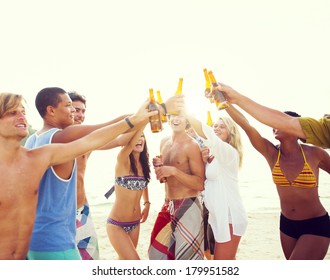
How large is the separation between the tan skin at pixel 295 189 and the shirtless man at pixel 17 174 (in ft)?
7.44

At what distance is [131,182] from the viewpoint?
4691 mm

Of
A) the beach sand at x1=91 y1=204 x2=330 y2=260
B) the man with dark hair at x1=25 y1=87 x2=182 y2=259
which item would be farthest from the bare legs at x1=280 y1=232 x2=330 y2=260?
the beach sand at x1=91 y1=204 x2=330 y2=260

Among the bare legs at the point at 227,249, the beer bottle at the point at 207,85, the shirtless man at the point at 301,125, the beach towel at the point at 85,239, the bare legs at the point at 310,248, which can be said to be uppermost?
the beer bottle at the point at 207,85

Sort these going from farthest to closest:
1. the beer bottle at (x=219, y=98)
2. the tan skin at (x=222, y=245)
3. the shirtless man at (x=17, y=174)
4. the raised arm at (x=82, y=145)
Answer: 1. the tan skin at (x=222, y=245)
2. the beer bottle at (x=219, y=98)
3. the raised arm at (x=82, y=145)
4. the shirtless man at (x=17, y=174)

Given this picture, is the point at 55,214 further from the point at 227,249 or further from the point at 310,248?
the point at 310,248


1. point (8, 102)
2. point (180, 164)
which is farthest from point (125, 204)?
point (8, 102)

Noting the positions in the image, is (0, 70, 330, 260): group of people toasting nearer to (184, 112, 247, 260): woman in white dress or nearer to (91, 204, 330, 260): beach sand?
(184, 112, 247, 260): woman in white dress

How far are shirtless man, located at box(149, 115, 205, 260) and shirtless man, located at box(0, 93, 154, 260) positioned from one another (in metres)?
2.02

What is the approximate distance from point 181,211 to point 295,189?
1.38 meters

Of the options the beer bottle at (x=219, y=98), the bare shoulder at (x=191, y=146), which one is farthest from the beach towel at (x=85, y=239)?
the beer bottle at (x=219, y=98)

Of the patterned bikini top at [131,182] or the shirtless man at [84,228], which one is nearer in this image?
the shirtless man at [84,228]

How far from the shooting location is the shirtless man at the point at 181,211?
4.43 m

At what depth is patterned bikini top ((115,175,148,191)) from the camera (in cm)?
469

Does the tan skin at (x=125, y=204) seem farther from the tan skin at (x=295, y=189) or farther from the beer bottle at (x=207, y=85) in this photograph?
the tan skin at (x=295, y=189)
